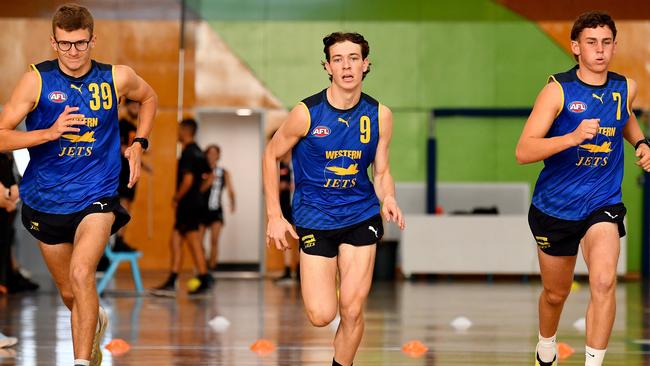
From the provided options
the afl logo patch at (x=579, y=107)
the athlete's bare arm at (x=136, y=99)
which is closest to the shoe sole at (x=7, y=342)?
the athlete's bare arm at (x=136, y=99)

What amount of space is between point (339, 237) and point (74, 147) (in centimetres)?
155

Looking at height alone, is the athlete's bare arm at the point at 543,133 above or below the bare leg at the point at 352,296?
above

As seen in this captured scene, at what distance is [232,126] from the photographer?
2186cm

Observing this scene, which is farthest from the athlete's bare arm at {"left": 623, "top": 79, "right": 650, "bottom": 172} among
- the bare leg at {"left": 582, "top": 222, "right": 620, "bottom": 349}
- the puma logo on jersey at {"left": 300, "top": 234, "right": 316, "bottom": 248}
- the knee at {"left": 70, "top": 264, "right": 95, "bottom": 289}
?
the knee at {"left": 70, "top": 264, "right": 95, "bottom": 289}

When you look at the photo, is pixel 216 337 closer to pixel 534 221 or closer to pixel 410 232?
pixel 534 221

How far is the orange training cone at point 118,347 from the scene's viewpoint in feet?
29.4

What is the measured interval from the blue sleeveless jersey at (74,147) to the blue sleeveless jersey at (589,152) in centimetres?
251

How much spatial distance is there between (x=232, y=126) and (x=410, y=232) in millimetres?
4927

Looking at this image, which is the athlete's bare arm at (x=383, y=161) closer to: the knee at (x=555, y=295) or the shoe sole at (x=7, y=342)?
the knee at (x=555, y=295)

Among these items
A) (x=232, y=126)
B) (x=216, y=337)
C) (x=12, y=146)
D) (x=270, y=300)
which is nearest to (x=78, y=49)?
(x=12, y=146)

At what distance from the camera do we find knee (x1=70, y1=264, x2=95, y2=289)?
21.1 feet

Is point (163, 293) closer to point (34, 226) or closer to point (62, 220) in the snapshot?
point (34, 226)

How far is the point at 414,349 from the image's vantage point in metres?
9.12

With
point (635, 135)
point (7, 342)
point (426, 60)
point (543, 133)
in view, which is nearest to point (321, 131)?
point (543, 133)
